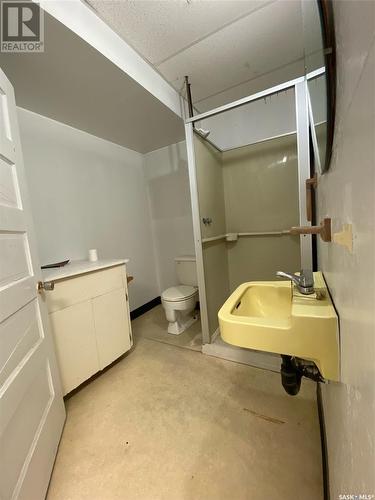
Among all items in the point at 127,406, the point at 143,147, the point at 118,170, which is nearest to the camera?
the point at 127,406

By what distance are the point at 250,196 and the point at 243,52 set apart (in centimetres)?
113

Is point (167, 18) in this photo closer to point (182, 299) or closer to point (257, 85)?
point (257, 85)

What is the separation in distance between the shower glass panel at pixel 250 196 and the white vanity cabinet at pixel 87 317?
2.44 feet

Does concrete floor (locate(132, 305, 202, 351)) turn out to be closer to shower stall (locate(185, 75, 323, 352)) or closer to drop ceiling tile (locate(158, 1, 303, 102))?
shower stall (locate(185, 75, 323, 352))

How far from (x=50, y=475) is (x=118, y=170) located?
2.46 meters

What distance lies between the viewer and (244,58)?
158 centimetres

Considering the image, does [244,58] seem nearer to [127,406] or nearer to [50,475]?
[127,406]

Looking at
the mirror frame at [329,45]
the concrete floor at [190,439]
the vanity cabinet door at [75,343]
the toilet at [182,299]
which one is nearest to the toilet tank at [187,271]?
the toilet at [182,299]

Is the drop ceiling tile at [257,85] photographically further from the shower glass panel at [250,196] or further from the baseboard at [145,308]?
the baseboard at [145,308]

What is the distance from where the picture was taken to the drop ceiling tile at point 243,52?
1.32 m

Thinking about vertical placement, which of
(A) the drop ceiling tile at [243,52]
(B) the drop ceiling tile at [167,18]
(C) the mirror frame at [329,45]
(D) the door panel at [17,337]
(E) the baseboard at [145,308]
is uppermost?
(B) the drop ceiling tile at [167,18]

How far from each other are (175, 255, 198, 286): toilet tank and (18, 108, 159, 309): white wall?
545 mm

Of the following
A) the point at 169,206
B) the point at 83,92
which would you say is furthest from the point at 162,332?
the point at 83,92

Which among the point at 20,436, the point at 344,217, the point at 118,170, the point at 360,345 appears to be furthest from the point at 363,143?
the point at 118,170
